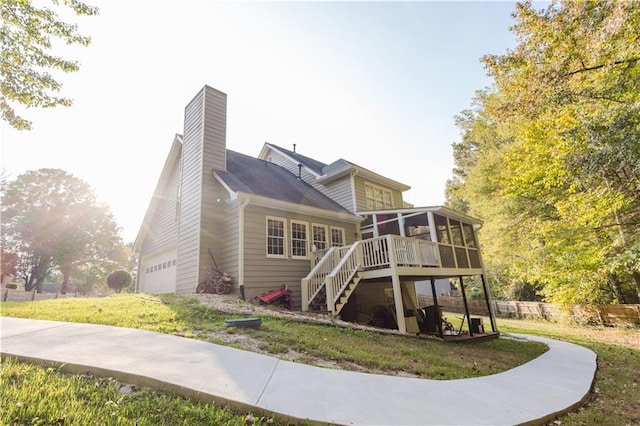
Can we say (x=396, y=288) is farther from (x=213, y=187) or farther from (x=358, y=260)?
(x=213, y=187)

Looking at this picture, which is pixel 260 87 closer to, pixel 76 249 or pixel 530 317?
pixel 530 317

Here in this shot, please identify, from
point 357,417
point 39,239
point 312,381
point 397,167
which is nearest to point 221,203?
point 312,381

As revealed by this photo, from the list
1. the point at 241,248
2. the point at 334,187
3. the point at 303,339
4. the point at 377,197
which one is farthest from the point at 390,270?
the point at 377,197

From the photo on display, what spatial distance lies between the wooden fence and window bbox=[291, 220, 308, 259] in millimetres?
15406

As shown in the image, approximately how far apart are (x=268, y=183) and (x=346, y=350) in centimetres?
822

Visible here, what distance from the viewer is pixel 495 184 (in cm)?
1909

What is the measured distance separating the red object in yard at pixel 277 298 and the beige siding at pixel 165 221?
5.13 meters

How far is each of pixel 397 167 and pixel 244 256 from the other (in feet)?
46.0

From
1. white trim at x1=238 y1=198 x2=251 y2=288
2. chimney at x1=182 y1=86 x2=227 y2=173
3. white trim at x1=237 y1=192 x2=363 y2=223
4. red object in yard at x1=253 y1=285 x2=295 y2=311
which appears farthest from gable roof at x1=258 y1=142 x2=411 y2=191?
red object in yard at x1=253 y1=285 x2=295 y2=311

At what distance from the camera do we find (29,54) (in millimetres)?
6578

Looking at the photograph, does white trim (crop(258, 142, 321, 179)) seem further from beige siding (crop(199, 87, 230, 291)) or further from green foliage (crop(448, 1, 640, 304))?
green foliage (crop(448, 1, 640, 304))

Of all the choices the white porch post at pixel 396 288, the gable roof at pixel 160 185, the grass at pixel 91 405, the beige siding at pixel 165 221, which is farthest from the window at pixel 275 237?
the grass at pixel 91 405

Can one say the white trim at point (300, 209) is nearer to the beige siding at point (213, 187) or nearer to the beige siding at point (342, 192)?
the beige siding at point (342, 192)

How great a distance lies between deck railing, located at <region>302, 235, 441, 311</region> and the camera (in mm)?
8875
